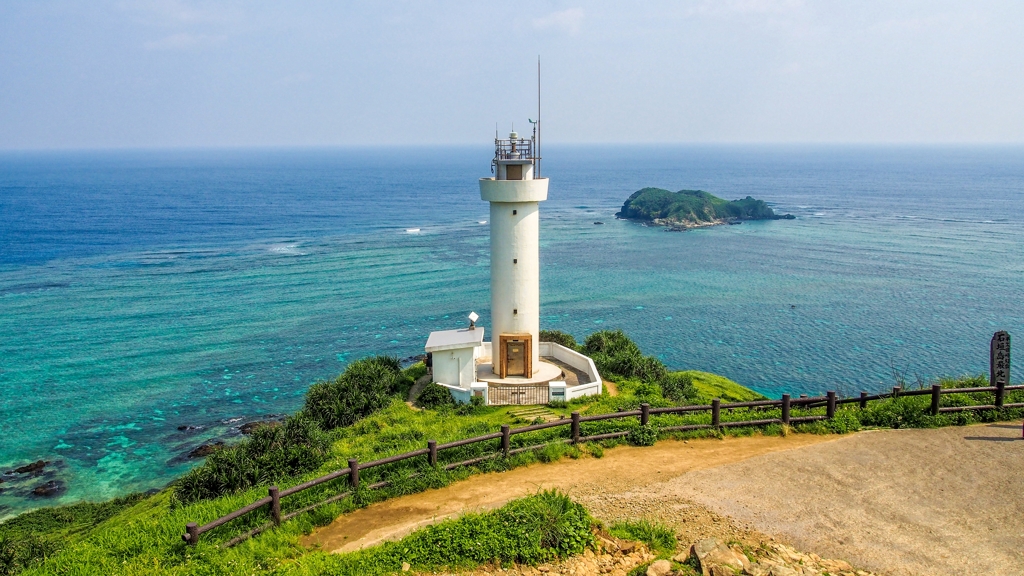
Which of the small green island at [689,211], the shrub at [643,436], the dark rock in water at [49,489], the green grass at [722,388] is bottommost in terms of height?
the dark rock in water at [49,489]

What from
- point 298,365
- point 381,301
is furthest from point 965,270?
point 298,365

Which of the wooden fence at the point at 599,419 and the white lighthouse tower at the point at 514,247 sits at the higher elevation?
the white lighthouse tower at the point at 514,247

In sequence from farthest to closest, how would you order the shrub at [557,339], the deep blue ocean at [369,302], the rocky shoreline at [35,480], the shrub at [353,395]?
the deep blue ocean at [369,302] < the shrub at [557,339] < the rocky shoreline at [35,480] < the shrub at [353,395]

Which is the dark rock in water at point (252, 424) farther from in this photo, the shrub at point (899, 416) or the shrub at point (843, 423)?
the shrub at point (899, 416)

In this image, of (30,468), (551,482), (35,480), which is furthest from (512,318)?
(30,468)

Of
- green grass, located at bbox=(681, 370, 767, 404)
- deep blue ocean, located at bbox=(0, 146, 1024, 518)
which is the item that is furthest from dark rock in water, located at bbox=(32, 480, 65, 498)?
green grass, located at bbox=(681, 370, 767, 404)

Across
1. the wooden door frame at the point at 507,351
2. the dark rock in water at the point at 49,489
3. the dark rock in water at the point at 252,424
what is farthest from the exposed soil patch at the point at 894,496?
the dark rock in water at the point at 49,489
